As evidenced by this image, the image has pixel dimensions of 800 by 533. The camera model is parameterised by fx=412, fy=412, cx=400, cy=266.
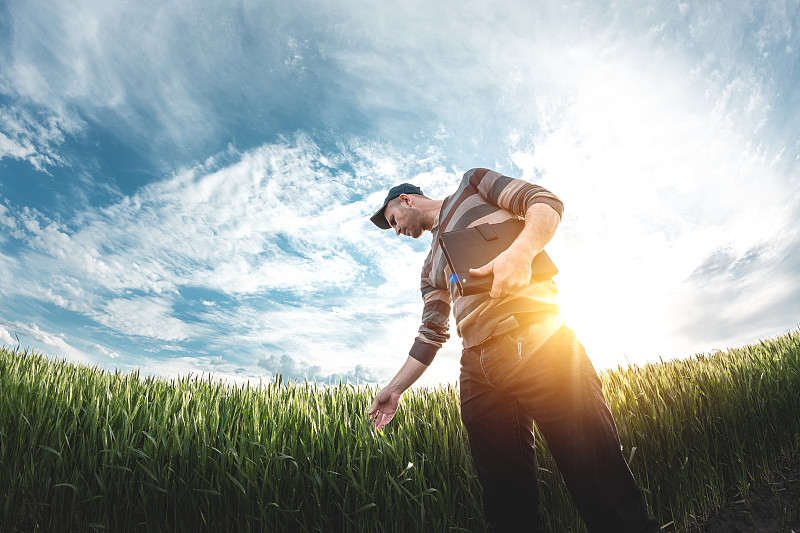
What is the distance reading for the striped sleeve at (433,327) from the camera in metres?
2.21

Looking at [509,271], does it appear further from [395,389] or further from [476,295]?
[395,389]

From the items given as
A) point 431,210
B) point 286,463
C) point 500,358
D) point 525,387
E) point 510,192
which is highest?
point 431,210

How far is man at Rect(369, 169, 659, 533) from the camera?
1408mm

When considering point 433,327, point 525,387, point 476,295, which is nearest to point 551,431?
point 525,387

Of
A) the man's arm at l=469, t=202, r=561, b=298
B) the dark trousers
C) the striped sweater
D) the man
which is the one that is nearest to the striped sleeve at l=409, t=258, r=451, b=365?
the striped sweater

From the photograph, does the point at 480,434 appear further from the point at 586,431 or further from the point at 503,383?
the point at 586,431

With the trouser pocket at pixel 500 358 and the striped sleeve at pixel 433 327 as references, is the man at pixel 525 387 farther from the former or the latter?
the striped sleeve at pixel 433 327

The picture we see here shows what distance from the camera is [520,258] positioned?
4.50 ft

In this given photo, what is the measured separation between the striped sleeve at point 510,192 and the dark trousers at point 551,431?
49 cm

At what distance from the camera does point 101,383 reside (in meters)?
3.55

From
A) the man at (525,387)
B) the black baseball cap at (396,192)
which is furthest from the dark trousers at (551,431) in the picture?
the black baseball cap at (396,192)

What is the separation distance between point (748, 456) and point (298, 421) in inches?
133

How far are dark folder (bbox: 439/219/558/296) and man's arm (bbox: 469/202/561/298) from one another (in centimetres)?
15

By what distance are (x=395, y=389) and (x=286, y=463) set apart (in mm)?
706
